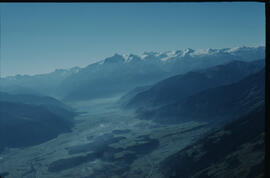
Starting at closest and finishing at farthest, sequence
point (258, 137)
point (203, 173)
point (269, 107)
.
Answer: point (269, 107) < point (203, 173) < point (258, 137)

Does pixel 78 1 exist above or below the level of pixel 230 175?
above

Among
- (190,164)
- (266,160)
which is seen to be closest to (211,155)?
(190,164)

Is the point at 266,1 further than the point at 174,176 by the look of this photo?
No

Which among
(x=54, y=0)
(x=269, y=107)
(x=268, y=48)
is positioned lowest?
(x=269, y=107)

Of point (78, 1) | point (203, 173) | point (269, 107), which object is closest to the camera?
point (78, 1)

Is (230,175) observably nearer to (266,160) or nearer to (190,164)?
(190,164)

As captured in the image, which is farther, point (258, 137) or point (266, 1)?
point (258, 137)

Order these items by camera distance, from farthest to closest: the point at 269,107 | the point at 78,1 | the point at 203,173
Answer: the point at 203,173
the point at 269,107
the point at 78,1

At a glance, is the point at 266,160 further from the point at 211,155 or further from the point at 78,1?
the point at 211,155

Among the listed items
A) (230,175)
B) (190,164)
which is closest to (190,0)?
(230,175)
